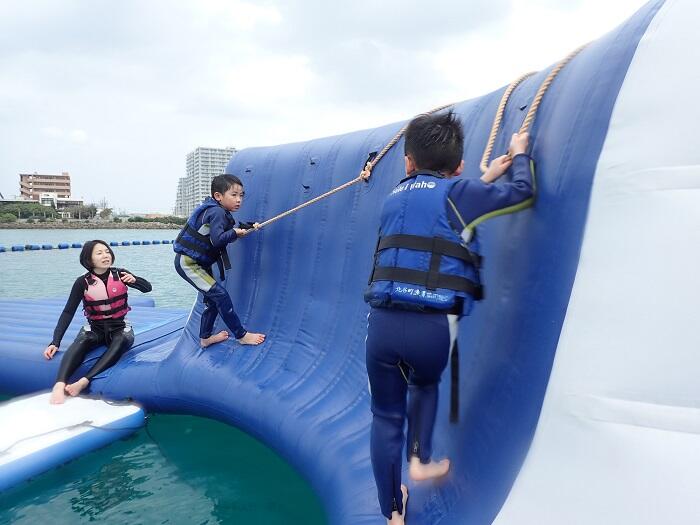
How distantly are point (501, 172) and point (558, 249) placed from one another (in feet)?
0.99

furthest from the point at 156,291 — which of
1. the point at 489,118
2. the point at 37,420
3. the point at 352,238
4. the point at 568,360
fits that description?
the point at 568,360

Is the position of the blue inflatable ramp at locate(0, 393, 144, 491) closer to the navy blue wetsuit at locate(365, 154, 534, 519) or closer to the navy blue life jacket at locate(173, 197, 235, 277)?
the navy blue life jacket at locate(173, 197, 235, 277)

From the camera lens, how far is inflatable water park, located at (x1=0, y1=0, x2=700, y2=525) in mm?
968

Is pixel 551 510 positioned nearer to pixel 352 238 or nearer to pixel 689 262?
pixel 689 262

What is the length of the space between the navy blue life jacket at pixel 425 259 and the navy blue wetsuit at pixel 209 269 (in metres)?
1.86

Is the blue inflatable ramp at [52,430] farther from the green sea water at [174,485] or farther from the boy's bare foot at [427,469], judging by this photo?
the boy's bare foot at [427,469]

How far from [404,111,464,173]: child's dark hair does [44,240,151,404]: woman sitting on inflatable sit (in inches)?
101

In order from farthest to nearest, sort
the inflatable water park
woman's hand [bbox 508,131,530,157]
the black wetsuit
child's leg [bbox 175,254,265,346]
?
the black wetsuit, child's leg [bbox 175,254,265,346], woman's hand [bbox 508,131,530,157], the inflatable water park

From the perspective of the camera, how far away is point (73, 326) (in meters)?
4.33

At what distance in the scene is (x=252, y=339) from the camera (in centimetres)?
322

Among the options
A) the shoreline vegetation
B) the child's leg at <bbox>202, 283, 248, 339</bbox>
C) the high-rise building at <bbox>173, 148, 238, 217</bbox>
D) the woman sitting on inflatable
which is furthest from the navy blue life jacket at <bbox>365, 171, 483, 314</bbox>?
the high-rise building at <bbox>173, 148, 238, 217</bbox>

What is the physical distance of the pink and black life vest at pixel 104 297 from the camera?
343cm

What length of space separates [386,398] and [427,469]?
31 cm

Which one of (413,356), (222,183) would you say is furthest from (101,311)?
(413,356)
